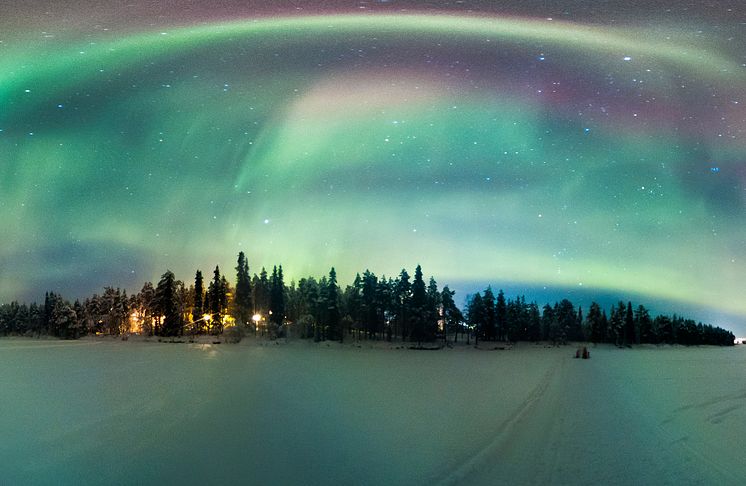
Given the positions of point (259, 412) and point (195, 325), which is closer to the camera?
point (259, 412)

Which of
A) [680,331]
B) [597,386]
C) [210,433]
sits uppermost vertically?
[210,433]

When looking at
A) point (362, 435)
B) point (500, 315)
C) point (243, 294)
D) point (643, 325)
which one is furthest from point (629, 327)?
point (362, 435)

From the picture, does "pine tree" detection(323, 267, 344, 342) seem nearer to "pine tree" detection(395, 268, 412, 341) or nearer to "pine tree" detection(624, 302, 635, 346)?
"pine tree" detection(395, 268, 412, 341)

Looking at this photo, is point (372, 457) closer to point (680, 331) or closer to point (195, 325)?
point (195, 325)

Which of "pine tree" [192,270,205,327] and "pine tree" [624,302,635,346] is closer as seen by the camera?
"pine tree" [192,270,205,327]

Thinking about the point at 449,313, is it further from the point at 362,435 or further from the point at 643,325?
the point at 362,435

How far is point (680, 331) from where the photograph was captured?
157250 millimetres

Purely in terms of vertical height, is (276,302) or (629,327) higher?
(276,302)

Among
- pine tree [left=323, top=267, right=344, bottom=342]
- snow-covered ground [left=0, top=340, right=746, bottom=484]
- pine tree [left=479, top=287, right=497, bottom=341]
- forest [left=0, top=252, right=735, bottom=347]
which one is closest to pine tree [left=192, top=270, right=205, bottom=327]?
forest [left=0, top=252, right=735, bottom=347]

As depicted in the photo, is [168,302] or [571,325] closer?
[168,302]

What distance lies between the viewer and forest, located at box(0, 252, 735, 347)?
92562 millimetres

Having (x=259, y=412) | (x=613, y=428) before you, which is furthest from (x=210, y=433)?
(x=613, y=428)

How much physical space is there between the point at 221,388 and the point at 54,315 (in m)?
126

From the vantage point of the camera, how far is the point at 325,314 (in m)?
91.6
